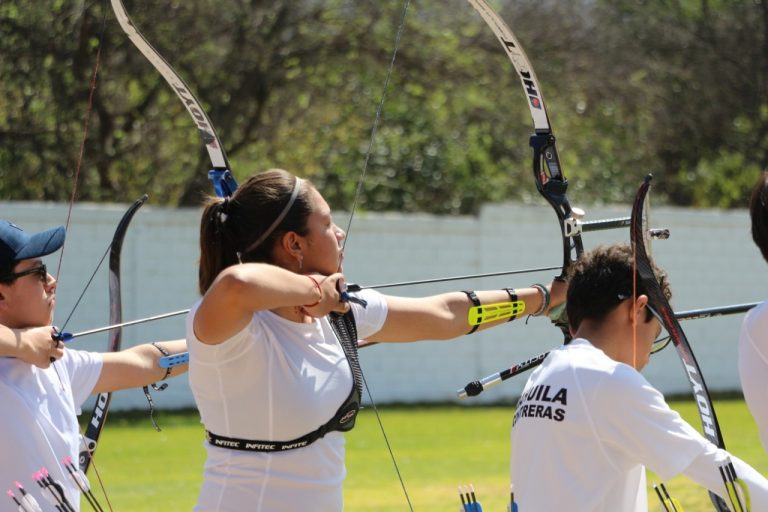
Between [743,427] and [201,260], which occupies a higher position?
[201,260]

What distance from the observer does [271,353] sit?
2867mm

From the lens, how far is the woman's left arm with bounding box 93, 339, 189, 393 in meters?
3.71

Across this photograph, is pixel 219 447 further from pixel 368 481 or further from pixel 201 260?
pixel 368 481

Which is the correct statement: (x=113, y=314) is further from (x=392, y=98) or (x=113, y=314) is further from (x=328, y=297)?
(x=392, y=98)

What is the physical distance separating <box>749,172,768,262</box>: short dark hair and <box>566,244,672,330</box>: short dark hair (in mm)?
301

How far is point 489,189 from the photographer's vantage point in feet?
58.2

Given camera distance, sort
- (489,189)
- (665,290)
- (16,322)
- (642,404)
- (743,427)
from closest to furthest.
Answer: (642,404) < (665,290) < (16,322) < (743,427) < (489,189)

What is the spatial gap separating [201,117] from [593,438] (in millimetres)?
2281

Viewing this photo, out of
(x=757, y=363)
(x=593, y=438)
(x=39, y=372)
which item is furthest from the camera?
(x=39, y=372)

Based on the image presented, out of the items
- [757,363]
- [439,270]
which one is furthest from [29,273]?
[439,270]

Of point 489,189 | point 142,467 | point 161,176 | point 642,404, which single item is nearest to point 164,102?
point 161,176

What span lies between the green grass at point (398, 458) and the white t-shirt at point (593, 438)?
4517 mm

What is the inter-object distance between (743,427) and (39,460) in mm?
9006

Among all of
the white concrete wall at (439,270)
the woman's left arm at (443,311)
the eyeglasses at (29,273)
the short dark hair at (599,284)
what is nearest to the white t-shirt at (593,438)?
the short dark hair at (599,284)
